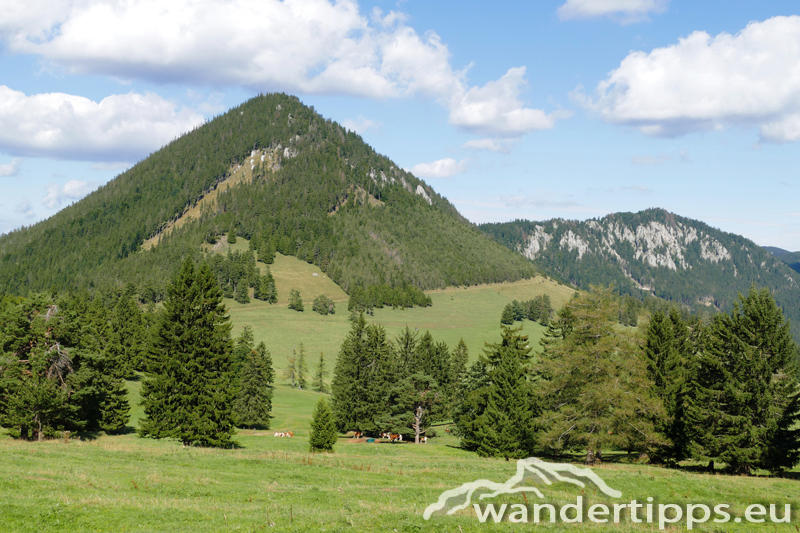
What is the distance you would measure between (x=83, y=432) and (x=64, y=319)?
36.9ft

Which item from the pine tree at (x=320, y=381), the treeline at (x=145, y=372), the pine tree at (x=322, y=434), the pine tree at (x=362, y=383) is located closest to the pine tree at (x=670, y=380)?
the pine tree at (x=322, y=434)

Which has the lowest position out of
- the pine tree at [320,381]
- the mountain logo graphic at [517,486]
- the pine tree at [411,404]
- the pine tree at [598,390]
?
the pine tree at [320,381]

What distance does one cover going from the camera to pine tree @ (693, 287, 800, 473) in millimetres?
36438

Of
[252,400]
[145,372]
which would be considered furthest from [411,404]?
[145,372]

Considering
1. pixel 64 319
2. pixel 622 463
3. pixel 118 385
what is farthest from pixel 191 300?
pixel 622 463

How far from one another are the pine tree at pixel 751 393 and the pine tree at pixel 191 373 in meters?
37.9

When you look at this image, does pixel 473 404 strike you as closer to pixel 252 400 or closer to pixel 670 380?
pixel 670 380

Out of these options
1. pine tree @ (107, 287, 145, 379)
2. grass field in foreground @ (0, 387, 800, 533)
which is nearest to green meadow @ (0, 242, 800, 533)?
grass field in foreground @ (0, 387, 800, 533)

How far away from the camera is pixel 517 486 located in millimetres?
26078

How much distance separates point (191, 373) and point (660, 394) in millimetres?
40345

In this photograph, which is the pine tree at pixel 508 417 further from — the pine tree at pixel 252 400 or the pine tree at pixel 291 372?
the pine tree at pixel 291 372

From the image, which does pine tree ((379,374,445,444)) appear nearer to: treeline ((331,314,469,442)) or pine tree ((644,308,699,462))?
treeline ((331,314,469,442))

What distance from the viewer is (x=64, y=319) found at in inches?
1709

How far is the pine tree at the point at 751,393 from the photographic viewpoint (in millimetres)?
36438
